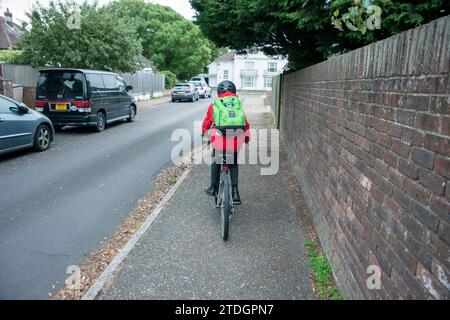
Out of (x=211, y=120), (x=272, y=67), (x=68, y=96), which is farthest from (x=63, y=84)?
(x=272, y=67)

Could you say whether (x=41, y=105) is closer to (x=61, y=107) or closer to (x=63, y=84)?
(x=61, y=107)

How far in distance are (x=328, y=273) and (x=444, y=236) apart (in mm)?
1994

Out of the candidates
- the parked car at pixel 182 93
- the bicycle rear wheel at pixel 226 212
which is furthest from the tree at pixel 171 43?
the bicycle rear wheel at pixel 226 212

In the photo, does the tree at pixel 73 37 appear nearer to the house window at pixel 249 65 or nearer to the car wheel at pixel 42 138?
the car wheel at pixel 42 138

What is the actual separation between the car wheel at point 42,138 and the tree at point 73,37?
316 inches

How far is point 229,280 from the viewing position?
3441 millimetres

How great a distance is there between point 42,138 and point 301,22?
23.2 feet

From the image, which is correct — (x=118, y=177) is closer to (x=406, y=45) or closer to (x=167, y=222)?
(x=167, y=222)

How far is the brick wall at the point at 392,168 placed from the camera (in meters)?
1.80

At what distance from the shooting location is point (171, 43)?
46.4 metres

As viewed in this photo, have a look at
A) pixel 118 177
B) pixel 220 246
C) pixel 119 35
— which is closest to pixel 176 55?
pixel 119 35

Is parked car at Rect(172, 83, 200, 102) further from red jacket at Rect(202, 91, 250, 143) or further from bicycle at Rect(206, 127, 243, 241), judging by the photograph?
bicycle at Rect(206, 127, 243, 241)
